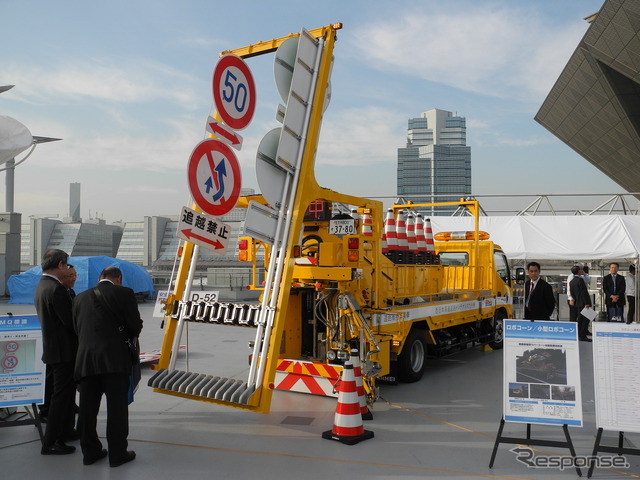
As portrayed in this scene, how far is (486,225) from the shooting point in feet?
59.6

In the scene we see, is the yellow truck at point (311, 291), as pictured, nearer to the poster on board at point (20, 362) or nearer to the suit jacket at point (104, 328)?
the suit jacket at point (104, 328)

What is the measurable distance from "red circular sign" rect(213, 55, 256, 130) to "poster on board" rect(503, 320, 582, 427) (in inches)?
141

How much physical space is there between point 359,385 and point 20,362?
142 inches

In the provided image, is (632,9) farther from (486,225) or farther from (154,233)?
(154,233)

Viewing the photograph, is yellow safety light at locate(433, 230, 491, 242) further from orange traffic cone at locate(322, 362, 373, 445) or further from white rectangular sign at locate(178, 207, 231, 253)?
white rectangular sign at locate(178, 207, 231, 253)

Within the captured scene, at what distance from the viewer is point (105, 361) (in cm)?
485

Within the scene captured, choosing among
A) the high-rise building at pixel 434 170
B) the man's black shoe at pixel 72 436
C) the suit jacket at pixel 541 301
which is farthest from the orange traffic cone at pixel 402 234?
the high-rise building at pixel 434 170

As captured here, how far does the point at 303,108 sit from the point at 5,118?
3066 millimetres

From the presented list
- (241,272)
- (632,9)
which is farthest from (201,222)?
(632,9)

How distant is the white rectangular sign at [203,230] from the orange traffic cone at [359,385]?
1.85 meters

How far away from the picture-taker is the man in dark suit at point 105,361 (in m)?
4.88

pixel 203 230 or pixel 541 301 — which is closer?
pixel 203 230

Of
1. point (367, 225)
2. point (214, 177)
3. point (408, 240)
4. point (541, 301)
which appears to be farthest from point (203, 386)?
point (541, 301)

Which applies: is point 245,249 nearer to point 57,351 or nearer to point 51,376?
point 51,376
